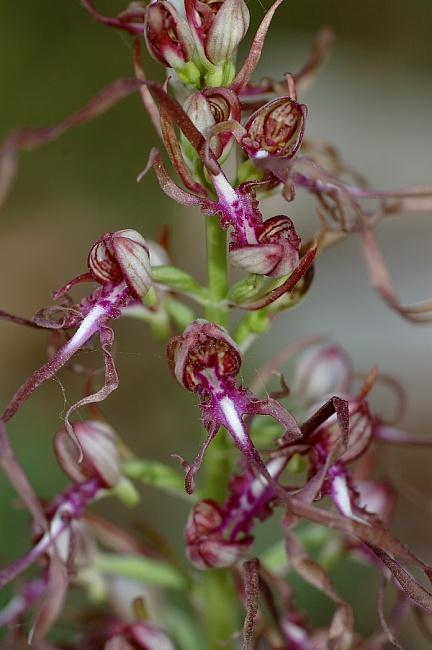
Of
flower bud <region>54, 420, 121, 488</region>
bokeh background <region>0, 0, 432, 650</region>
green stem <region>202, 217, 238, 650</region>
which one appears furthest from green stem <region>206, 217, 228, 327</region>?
bokeh background <region>0, 0, 432, 650</region>

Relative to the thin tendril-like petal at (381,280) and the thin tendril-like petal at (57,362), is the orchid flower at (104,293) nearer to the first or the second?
the thin tendril-like petal at (57,362)

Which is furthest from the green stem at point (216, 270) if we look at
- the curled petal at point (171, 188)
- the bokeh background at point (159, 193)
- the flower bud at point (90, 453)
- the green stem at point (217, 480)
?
the bokeh background at point (159, 193)

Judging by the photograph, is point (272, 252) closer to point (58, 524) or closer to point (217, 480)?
point (217, 480)

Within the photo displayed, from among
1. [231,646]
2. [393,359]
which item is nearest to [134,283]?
[231,646]

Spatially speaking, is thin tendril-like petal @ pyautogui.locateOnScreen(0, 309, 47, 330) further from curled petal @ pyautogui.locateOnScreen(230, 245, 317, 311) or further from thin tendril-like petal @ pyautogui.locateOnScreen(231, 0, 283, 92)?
thin tendril-like petal @ pyautogui.locateOnScreen(231, 0, 283, 92)

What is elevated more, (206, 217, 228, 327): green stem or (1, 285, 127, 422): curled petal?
(1, 285, 127, 422): curled petal

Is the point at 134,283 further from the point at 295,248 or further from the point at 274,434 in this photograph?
the point at 274,434
